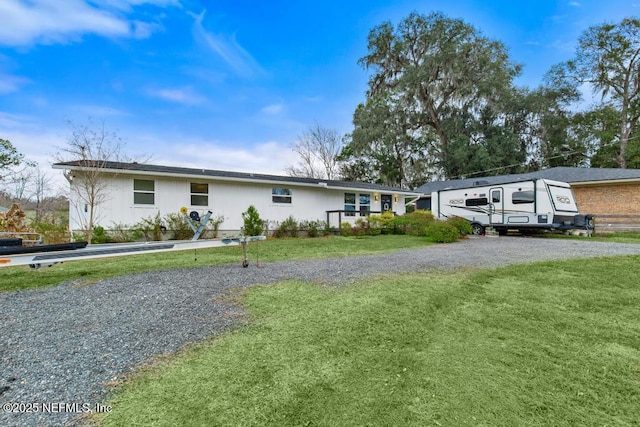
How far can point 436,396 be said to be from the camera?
5.85 ft

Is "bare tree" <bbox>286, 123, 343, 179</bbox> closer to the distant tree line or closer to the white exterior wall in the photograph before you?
the distant tree line

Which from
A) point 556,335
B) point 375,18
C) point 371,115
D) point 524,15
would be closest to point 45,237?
point 556,335

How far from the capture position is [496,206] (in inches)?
535

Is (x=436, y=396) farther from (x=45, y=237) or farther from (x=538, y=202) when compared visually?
(x=538, y=202)

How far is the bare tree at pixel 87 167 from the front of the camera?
9.57 m

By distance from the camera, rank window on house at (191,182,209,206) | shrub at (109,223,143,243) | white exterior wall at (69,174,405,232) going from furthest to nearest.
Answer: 1. window on house at (191,182,209,206)
2. white exterior wall at (69,174,405,232)
3. shrub at (109,223,143,243)

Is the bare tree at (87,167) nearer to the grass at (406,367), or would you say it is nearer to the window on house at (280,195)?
the window on house at (280,195)

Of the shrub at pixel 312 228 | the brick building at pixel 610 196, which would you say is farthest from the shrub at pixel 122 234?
the brick building at pixel 610 196

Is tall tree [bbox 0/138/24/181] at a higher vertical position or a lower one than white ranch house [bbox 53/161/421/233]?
higher

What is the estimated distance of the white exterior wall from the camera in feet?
33.9

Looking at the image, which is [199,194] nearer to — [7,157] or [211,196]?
[211,196]

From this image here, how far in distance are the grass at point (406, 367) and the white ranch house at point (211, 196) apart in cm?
918

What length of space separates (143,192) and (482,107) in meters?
27.4

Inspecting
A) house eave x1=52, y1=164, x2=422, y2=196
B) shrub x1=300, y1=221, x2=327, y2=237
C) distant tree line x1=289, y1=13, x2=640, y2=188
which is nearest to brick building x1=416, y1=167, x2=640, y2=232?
house eave x1=52, y1=164, x2=422, y2=196
